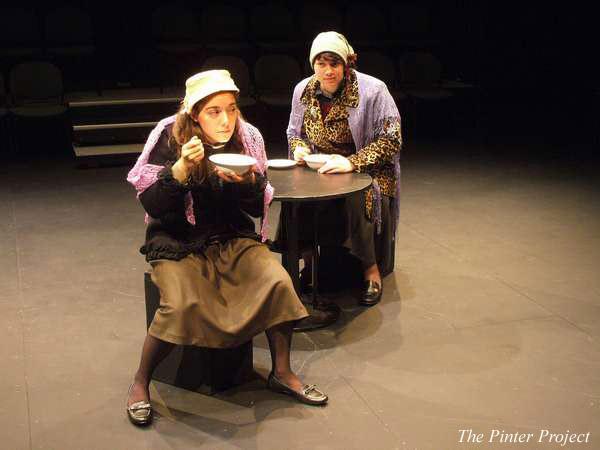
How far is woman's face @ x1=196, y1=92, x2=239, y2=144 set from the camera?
2885 mm

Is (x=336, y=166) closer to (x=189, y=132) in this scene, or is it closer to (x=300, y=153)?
(x=300, y=153)

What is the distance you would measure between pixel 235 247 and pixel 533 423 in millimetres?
1204

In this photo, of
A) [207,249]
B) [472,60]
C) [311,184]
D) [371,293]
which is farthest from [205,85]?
[472,60]

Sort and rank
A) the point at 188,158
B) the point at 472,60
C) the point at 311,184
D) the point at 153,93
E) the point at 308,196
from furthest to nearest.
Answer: the point at 472,60 → the point at 153,93 → the point at 311,184 → the point at 308,196 → the point at 188,158

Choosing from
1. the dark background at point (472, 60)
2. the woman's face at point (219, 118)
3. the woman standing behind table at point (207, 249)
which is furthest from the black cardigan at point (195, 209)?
the dark background at point (472, 60)

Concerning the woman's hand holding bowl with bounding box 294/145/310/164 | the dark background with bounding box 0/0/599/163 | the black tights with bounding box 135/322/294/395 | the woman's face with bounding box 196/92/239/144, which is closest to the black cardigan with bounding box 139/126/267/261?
the woman's face with bounding box 196/92/239/144

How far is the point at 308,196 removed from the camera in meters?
3.17

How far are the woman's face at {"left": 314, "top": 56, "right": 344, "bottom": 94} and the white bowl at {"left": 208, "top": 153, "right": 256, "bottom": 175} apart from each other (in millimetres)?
896

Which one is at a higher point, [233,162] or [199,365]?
[233,162]

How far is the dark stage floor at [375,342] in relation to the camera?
277cm

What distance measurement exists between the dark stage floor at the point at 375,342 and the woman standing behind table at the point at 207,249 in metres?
0.20

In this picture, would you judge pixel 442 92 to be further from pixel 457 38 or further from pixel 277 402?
pixel 277 402

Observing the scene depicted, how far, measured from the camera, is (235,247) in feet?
9.87

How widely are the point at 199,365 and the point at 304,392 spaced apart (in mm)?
396
